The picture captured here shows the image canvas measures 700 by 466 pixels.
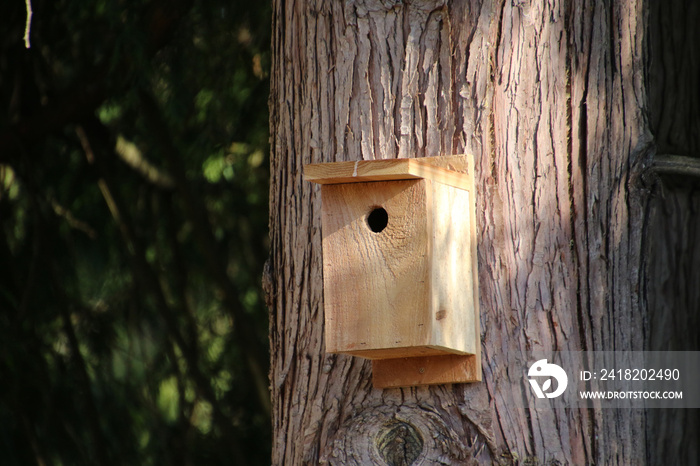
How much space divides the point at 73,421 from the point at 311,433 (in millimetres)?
2429

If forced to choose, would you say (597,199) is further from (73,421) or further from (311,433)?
(73,421)

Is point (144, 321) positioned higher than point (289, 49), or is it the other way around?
point (289, 49)

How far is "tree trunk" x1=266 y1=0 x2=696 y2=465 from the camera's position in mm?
2221

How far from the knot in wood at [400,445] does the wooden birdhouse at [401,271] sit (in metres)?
0.11

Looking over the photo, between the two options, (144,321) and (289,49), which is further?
(144,321)

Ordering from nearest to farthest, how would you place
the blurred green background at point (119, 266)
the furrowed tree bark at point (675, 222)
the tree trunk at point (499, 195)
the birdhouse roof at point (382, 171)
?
1. the birdhouse roof at point (382, 171)
2. the tree trunk at point (499, 195)
3. the furrowed tree bark at point (675, 222)
4. the blurred green background at point (119, 266)

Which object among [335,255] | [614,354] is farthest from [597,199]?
[335,255]

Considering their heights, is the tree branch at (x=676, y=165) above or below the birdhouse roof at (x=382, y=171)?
above

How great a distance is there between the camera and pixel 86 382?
4375 millimetres

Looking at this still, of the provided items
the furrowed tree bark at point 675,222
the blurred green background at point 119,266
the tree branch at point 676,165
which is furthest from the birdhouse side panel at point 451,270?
the blurred green background at point 119,266

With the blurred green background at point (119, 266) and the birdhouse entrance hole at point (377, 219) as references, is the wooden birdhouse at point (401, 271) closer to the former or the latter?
the birdhouse entrance hole at point (377, 219)
